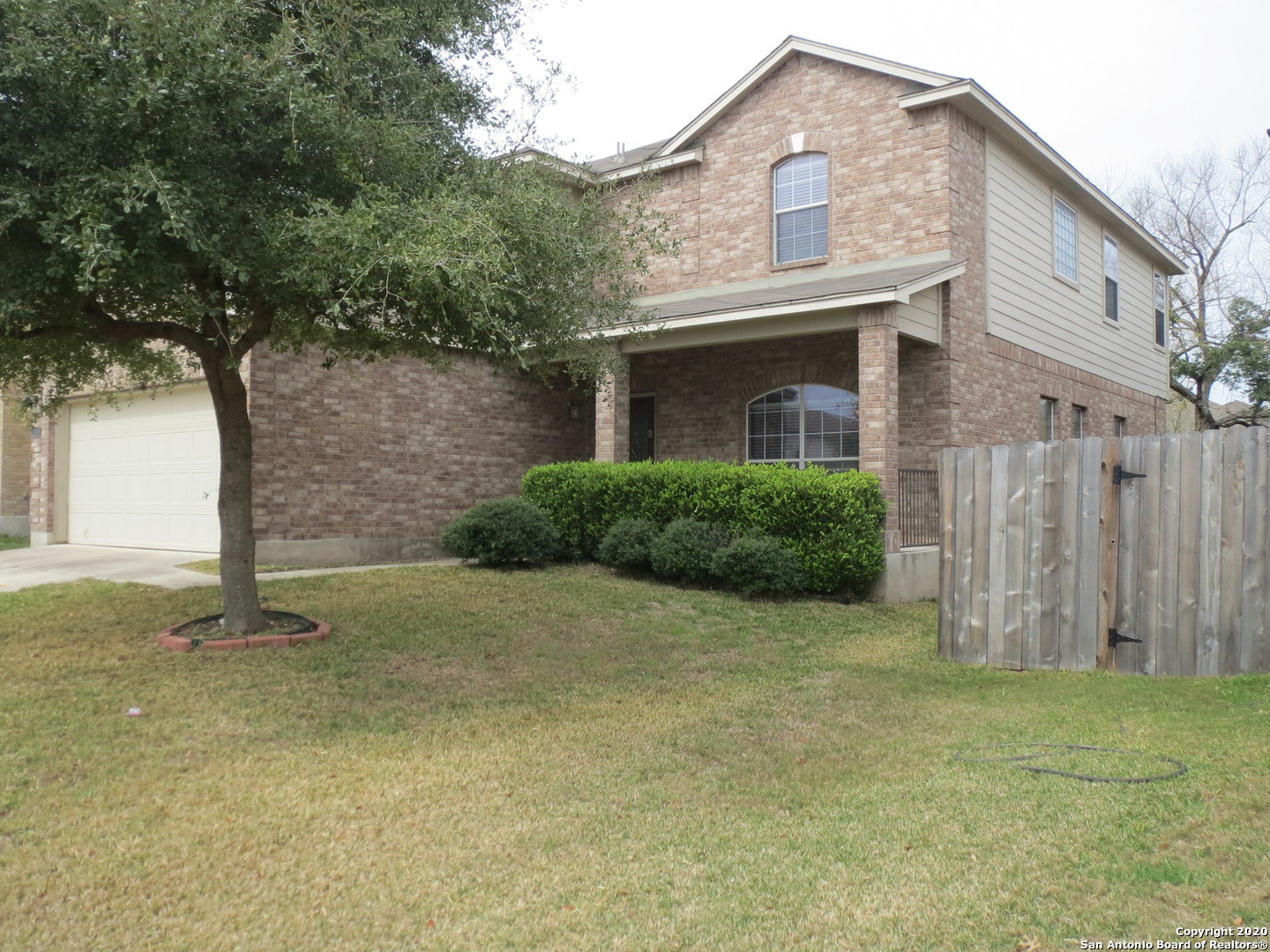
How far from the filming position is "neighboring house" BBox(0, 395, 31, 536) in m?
18.5

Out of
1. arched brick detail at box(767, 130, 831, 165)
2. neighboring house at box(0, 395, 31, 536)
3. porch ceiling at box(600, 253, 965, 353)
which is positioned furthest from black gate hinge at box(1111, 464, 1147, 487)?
neighboring house at box(0, 395, 31, 536)

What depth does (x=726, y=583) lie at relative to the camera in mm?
11516

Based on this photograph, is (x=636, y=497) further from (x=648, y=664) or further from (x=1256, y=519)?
(x=1256, y=519)

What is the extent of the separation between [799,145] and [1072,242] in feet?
19.1

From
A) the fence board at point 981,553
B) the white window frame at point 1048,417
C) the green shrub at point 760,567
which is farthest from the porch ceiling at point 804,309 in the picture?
the fence board at point 981,553

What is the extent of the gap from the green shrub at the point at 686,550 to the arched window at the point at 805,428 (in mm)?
3098

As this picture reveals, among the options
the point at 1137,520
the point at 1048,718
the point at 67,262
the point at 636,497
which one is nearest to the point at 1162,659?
the point at 1137,520

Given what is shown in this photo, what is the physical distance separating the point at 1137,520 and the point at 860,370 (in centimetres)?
546

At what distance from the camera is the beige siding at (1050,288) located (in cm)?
1463

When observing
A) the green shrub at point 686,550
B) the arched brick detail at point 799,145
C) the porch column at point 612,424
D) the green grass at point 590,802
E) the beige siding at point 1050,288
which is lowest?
the green grass at point 590,802

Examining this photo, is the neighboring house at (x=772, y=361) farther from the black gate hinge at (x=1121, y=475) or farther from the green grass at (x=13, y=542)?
the black gate hinge at (x=1121, y=475)

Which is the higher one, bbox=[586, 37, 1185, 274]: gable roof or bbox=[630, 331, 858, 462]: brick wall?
bbox=[586, 37, 1185, 274]: gable roof

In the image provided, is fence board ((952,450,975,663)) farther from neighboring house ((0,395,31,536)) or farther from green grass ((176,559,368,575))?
neighboring house ((0,395,31,536))

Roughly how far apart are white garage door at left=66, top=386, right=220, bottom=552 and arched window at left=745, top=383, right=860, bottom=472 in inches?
322
